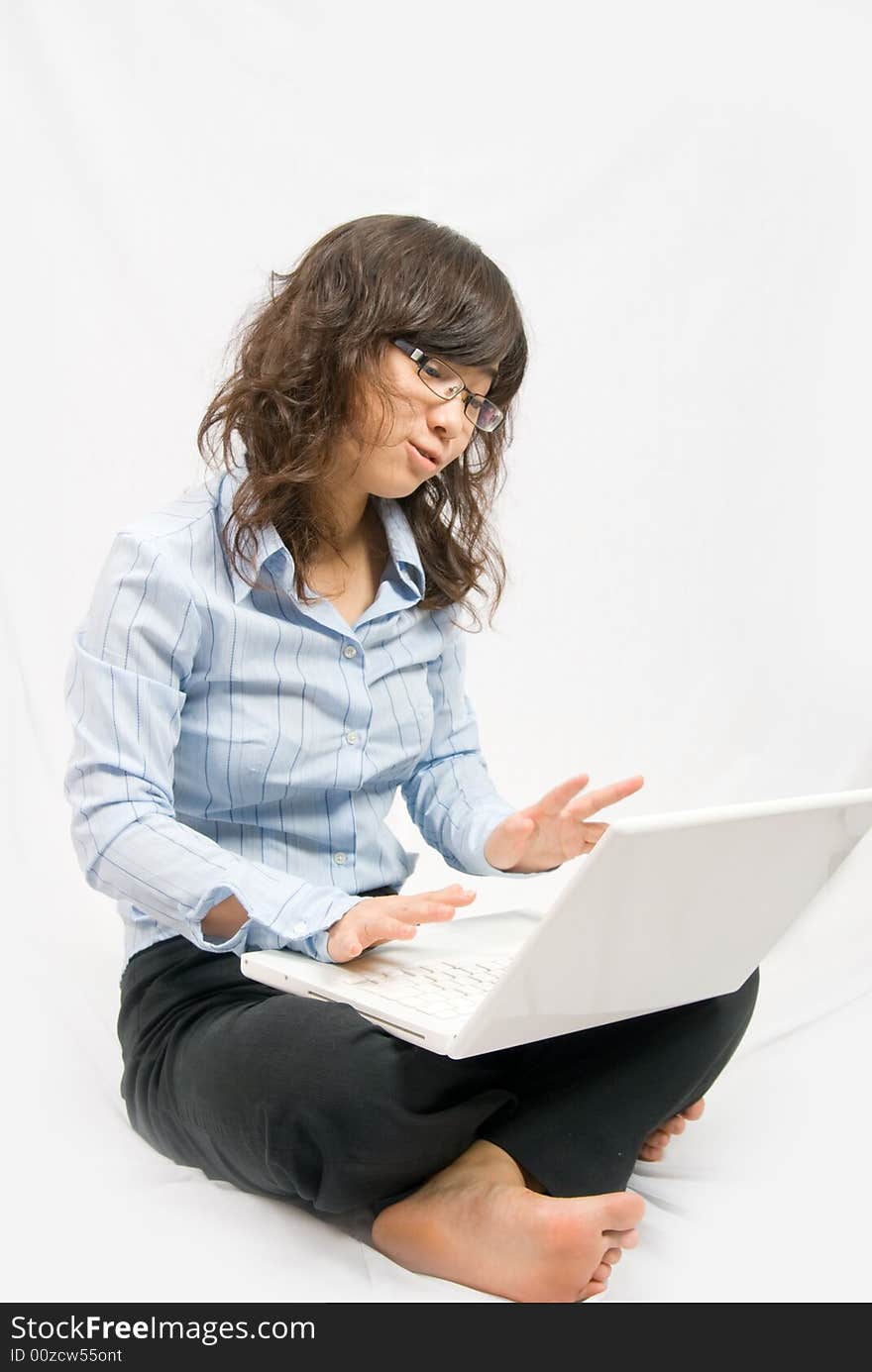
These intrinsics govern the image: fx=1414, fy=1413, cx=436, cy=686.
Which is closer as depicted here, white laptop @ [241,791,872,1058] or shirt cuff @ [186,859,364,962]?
white laptop @ [241,791,872,1058]

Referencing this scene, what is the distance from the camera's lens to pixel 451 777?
158 cm

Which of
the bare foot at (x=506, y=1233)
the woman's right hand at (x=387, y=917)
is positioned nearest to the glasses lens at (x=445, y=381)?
the woman's right hand at (x=387, y=917)

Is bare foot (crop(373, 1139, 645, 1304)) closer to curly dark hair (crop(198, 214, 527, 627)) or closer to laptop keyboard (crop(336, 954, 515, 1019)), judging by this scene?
laptop keyboard (crop(336, 954, 515, 1019))

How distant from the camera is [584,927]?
938mm

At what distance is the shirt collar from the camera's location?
1.32m

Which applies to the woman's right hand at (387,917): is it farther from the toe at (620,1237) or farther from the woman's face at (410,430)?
the woman's face at (410,430)

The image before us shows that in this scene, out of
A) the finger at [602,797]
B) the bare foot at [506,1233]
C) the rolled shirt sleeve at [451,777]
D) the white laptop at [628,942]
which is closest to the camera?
the white laptop at [628,942]

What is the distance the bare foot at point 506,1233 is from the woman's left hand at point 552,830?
30 cm

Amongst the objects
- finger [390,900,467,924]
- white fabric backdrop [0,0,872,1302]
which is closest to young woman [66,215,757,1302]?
finger [390,900,467,924]

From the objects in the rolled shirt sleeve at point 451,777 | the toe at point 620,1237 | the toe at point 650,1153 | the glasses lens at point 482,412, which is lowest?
the toe at point 650,1153

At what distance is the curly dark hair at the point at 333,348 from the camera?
4.32 ft

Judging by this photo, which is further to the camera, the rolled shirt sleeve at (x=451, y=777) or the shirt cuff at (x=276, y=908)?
the rolled shirt sleeve at (x=451, y=777)

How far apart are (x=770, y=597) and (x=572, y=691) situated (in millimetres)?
370

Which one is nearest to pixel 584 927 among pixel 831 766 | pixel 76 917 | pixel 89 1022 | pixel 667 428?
pixel 89 1022
